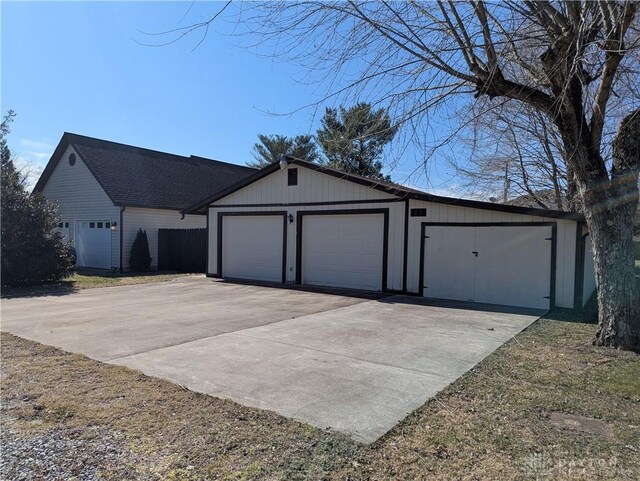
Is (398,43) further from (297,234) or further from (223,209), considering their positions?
(223,209)

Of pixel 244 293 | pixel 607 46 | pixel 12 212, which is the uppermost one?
pixel 607 46

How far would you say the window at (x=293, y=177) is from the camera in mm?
13883

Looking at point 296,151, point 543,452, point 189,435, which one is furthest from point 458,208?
point 296,151

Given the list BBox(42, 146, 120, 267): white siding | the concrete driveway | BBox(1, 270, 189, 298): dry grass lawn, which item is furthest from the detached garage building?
BBox(42, 146, 120, 267): white siding

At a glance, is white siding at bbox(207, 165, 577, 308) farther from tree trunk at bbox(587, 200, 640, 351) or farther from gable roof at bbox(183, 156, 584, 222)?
tree trunk at bbox(587, 200, 640, 351)

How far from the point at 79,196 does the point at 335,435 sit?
770 inches

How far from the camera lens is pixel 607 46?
5.25m

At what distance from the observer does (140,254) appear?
1794 centimetres

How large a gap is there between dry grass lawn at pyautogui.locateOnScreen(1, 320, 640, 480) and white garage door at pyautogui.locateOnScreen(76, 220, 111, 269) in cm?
1462

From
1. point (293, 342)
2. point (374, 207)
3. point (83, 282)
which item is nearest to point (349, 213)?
point (374, 207)

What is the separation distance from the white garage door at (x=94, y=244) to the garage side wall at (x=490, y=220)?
13.2 meters

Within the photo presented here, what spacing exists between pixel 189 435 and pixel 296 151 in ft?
86.2

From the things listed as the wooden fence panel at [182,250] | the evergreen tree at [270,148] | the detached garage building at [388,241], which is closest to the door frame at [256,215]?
the detached garage building at [388,241]

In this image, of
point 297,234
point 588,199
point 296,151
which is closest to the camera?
point 588,199
